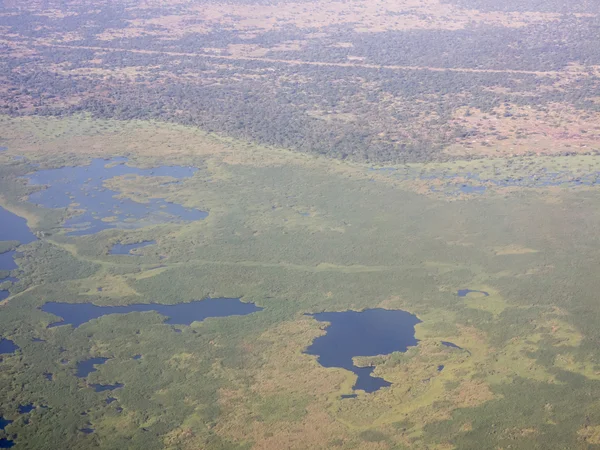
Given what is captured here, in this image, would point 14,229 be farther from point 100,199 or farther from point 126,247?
point 126,247

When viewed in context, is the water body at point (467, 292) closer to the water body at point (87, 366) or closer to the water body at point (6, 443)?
the water body at point (87, 366)

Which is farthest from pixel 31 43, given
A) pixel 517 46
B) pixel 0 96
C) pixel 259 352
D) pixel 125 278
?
pixel 259 352

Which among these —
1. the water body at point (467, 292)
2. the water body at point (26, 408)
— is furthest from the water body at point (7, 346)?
the water body at point (467, 292)

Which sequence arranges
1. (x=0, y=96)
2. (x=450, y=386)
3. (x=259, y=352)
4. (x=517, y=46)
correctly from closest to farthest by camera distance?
(x=450, y=386) → (x=259, y=352) → (x=0, y=96) → (x=517, y=46)

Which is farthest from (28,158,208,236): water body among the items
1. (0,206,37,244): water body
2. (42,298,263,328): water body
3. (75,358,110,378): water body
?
(75,358,110,378): water body

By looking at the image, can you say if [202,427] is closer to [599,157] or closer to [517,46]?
[599,157]

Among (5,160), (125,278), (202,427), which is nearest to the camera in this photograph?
(202,427)
